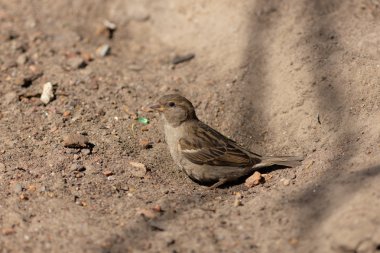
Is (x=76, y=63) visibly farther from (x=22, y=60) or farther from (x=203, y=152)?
(x=203, y=152)

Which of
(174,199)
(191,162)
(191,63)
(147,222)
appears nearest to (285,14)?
(191,63)

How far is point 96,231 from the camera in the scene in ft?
17.8

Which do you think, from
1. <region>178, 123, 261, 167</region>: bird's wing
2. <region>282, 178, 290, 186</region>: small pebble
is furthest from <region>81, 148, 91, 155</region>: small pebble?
<region>282, 178, 290, 186</region>: small pebble

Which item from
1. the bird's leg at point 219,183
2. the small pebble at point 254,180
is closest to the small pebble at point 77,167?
the bird's leg at point 219,183

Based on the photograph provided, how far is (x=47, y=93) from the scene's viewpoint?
785cm

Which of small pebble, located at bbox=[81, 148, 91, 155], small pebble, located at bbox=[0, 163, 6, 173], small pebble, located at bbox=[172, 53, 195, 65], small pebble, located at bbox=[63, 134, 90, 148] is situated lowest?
small pebble, located at bbox=[0, 163, 6, 173]

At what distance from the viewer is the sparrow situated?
6801mm

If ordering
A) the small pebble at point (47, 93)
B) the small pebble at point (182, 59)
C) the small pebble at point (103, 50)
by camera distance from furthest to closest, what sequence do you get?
the small pebble at point (103, 50), the small pebble at point (182, 59), the small pebble at point (47, 93)

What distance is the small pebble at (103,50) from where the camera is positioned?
908cm

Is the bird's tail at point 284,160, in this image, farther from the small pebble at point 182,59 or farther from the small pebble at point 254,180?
the small pebble at point 182,59

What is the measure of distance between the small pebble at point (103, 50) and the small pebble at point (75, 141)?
2.43m

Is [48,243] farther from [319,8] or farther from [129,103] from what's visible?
[319,8]

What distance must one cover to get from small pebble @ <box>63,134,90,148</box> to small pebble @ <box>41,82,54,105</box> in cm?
104

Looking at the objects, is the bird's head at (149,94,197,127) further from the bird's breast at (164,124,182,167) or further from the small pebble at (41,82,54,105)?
the small pebble at (41,82,54,105)
